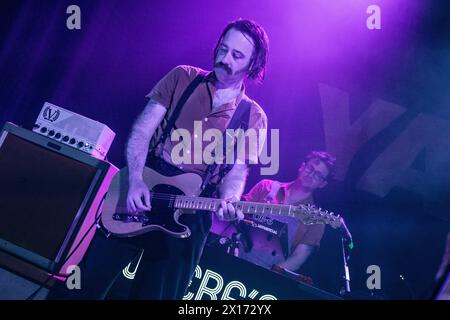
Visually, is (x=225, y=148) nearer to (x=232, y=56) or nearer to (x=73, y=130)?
(x=232, y=56)

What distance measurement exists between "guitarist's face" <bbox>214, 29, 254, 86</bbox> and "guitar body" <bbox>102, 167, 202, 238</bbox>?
739 mm

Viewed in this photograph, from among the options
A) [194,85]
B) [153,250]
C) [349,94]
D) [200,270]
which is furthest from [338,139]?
[153,250]

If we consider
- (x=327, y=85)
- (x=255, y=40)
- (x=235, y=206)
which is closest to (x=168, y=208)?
(x=235, y=206)

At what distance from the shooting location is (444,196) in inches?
130

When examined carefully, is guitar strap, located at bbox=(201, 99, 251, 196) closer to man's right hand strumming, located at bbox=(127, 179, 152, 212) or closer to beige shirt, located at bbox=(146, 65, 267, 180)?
beige shirt, located at bbox=(146, 65, 267, 180)

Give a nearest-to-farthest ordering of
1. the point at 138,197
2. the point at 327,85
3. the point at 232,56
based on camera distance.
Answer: the point at 138,197 < the point at 232,56 < the point at 327,85

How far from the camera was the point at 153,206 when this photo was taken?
226 centimetres

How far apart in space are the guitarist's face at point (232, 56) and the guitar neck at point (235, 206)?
2.73ft

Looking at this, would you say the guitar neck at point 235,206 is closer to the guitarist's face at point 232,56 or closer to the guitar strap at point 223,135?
the guitar strap at point 223,135

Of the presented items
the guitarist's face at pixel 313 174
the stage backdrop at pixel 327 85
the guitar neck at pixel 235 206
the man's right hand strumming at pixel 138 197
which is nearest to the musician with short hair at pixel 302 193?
the guitarist's face at pixel 313 174

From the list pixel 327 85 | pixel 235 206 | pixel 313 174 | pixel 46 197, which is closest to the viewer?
pixel 235 206

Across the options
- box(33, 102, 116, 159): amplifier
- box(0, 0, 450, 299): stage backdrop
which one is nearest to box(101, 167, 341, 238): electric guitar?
box(33, 102, 116, 159): amplifier

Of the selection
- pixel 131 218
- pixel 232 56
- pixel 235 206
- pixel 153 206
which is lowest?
pixel 131 218

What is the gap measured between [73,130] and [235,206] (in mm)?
1218
